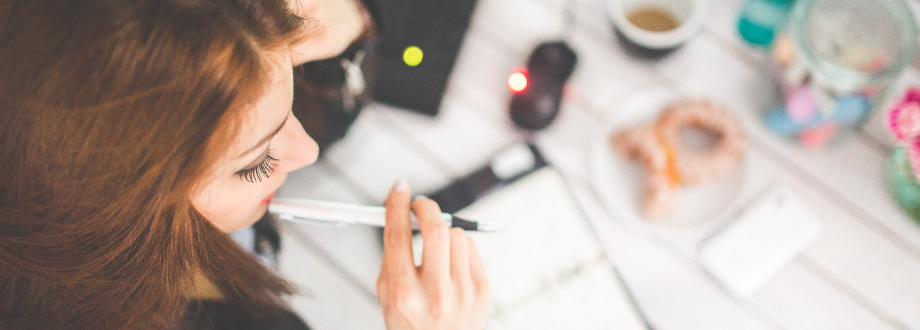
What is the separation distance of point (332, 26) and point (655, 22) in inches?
15.5

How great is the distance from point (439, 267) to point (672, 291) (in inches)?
13.1

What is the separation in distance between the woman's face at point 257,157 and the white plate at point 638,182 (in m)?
0.35

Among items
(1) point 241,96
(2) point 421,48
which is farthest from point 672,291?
(1) point 241,96

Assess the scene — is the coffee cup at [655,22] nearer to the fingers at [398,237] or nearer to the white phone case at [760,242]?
the white phone case at [760,242]

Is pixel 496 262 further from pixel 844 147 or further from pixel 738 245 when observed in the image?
pixel 844 147

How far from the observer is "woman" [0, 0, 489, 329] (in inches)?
12.2

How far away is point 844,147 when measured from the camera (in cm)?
70

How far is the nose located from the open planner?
0.20 metres

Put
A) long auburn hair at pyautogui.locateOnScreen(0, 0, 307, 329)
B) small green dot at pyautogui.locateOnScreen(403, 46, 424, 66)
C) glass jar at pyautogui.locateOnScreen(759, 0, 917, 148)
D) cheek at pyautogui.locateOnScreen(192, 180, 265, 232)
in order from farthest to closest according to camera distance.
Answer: small green dot at pyautogui.locateOnScreen(403, 46, 424, 66) < glass jar at pyautogui.locateOnScreen(759, 0, 917, 148) < cheek at pyautogui.locateOnScreen(192, 180, 265, 232) < long auburn hair at pyautogui.locateOnScreen(0, 0, 307, 329)

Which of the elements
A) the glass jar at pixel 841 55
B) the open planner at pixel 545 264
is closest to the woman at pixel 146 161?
the open planner at pixel 545 264

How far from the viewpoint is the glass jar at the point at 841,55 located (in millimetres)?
600

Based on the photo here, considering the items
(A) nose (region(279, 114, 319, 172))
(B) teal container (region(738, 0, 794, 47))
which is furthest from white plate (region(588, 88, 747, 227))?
(A) nose (region(279, 114, 319, 172))

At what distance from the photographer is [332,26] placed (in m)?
0.65

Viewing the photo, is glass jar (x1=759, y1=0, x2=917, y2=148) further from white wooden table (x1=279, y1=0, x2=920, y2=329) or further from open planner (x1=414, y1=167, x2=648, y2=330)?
open planner (x1=414, y1=167, x2=648, y2=330)
